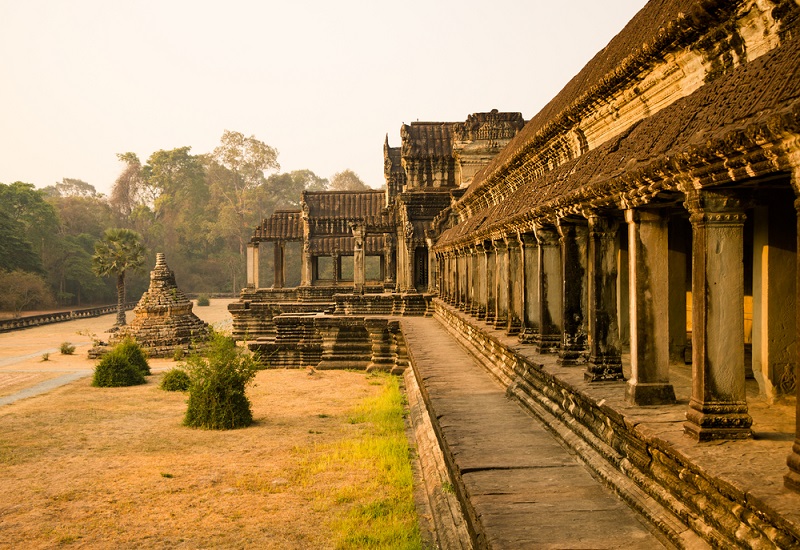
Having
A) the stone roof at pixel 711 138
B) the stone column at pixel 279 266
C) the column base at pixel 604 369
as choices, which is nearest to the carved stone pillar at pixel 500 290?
the column base at pixel 604 369

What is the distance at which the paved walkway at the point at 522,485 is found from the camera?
3959 millimetres

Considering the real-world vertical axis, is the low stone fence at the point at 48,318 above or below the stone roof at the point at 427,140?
below

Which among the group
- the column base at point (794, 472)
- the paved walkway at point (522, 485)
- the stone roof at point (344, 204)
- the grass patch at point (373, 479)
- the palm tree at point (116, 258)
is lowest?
the grass patch at point (373, 479)

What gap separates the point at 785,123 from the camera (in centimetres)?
294

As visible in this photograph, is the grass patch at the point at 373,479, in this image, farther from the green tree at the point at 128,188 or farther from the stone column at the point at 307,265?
the green tree at the point at 128,188

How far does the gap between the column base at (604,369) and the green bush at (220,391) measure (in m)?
8.95

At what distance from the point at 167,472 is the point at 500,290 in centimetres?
573

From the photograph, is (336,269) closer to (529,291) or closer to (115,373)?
(115,373)

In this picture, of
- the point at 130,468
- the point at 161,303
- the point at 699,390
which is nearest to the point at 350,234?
the point at 161,303

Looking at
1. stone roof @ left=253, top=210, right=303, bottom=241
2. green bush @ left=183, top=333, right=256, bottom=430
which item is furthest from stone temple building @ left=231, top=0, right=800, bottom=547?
stone roof @ left=253, top=210, right=303, bottom=241

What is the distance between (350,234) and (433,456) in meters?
30.7

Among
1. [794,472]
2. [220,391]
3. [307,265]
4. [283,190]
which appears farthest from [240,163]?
[794,472]

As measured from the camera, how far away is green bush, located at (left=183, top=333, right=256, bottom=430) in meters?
13.6

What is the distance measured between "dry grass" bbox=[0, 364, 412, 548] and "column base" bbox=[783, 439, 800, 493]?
15.9 feet
